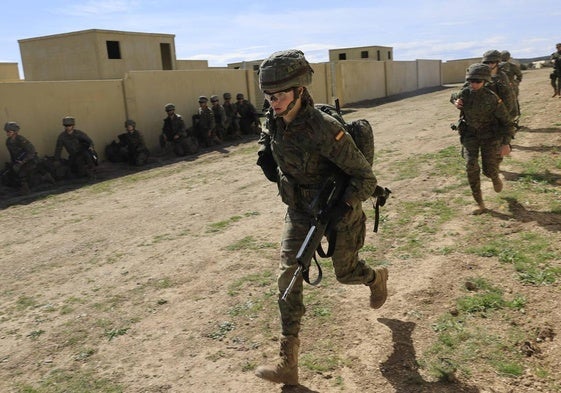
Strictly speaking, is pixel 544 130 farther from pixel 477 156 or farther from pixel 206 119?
pixel 206 119

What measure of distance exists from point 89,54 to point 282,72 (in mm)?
16559

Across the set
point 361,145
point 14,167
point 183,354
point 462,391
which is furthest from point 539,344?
point 14,167

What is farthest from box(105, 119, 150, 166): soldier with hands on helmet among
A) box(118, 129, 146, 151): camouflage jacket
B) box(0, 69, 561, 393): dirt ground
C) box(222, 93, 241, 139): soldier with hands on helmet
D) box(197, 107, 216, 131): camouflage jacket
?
box(0, 69, 561, 393): dirt ground

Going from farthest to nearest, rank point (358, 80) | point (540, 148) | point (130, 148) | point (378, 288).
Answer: point (358, 80), point (130, 148), point (540, 148), point (378, 288)

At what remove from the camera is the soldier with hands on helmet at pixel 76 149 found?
1130cm

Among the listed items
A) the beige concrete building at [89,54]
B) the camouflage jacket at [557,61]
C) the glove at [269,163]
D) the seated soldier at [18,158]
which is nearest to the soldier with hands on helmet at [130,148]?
the seated soldier at [18,158]

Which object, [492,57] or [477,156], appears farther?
[492,57]

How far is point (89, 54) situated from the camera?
17422 mm

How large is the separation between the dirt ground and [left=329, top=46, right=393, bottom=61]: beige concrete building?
29449 millimetres

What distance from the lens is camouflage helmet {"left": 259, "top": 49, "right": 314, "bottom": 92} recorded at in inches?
111

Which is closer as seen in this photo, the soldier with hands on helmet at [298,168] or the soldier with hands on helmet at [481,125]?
the soldier with hands on helmet at [298,168]

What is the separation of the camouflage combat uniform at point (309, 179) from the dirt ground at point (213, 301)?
0.56 metres

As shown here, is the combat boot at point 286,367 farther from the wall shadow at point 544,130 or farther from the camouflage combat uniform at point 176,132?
the camouflage combat uniform at point 176,132

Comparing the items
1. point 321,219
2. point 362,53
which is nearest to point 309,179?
point 321,219
